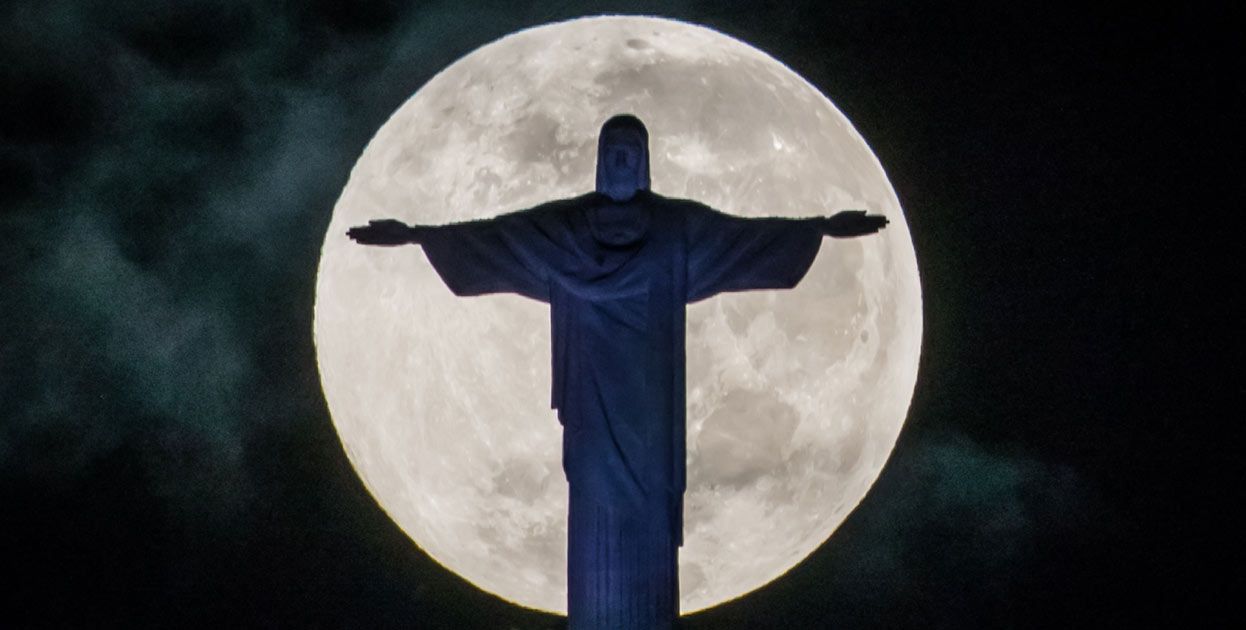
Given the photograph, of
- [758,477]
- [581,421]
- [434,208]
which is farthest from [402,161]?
[758,477]

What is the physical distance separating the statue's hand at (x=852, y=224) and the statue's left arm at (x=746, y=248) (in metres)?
0.07

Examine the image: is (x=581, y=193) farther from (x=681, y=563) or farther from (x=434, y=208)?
(x=681, y=563)

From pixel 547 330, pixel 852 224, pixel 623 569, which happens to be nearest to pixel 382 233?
pixel 547 330

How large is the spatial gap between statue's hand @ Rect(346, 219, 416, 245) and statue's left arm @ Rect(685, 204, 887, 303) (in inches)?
48.6

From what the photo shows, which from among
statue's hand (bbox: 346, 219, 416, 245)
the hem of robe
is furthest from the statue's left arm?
statue's hand (bbox: 346, 219, 416, 245)

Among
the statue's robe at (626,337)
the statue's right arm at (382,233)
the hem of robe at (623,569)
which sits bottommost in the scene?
the hem of robe at (623,569)

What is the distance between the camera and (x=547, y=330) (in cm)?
604

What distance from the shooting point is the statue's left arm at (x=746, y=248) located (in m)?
5.61

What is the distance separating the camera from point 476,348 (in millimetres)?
6121

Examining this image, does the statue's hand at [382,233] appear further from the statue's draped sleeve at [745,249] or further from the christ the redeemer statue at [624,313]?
the statue's draped sleeve at [745,249]

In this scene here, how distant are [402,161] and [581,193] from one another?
3.49ft

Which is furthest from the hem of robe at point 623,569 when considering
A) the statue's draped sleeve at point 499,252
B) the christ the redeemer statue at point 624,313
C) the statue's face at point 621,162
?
the statue's face at point 621,162

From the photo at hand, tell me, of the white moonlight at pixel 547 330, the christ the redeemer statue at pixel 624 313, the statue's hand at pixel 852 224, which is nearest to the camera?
the statue's hand at pixel 852 224

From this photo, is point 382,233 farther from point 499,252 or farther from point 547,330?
point 547,330
